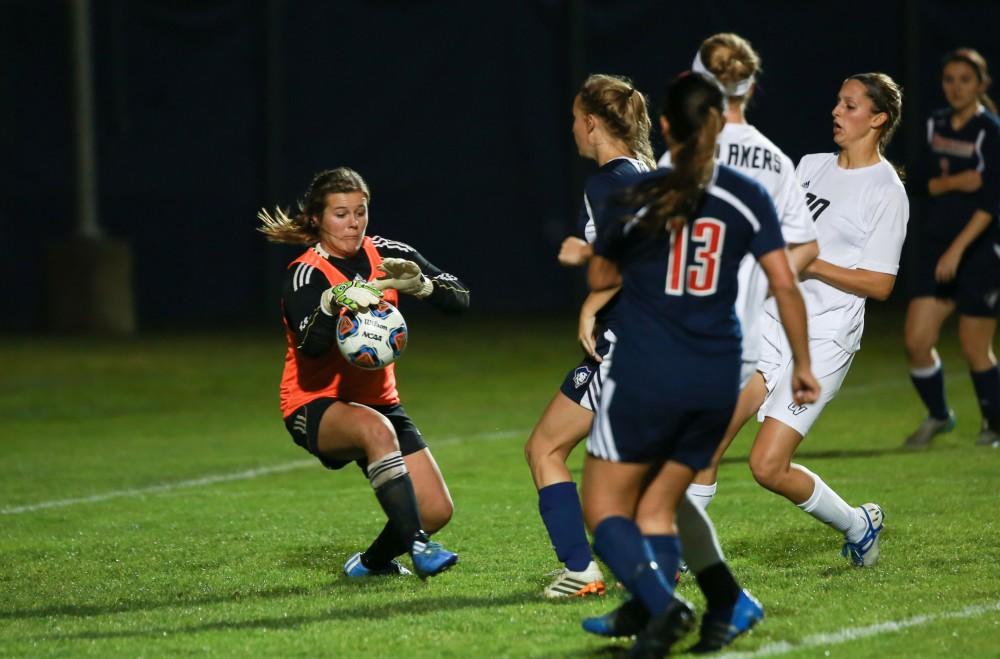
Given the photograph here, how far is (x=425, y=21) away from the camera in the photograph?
2094 centimetres

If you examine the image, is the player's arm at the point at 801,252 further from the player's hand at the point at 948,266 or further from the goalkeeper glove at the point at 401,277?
the player's hand at the point at 948,266

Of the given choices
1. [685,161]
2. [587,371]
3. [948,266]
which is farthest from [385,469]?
[948,266]

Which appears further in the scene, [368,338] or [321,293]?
[321,293]

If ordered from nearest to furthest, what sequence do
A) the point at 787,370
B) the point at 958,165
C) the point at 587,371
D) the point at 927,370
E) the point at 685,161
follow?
the point at 685,161, the point at 587,371, the point at 787,370, the point at 927,370, the point at 958,165

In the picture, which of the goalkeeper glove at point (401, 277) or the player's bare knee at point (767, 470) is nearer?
the player's bare knee at point (767, 470)

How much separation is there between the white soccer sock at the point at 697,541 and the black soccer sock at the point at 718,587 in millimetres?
20

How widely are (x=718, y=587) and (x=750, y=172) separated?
1319mm

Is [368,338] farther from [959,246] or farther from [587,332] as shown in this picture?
[959,246]

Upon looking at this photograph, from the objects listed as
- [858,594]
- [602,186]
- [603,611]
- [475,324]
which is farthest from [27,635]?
[475,324]

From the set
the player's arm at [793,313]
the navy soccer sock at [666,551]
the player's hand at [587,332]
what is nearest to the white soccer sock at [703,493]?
the player's hand at [587,332]

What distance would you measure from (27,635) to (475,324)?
46.9ft

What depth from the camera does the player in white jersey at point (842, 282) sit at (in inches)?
241

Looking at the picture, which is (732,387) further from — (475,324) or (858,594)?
(475,324)

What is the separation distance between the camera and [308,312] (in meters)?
6.09
